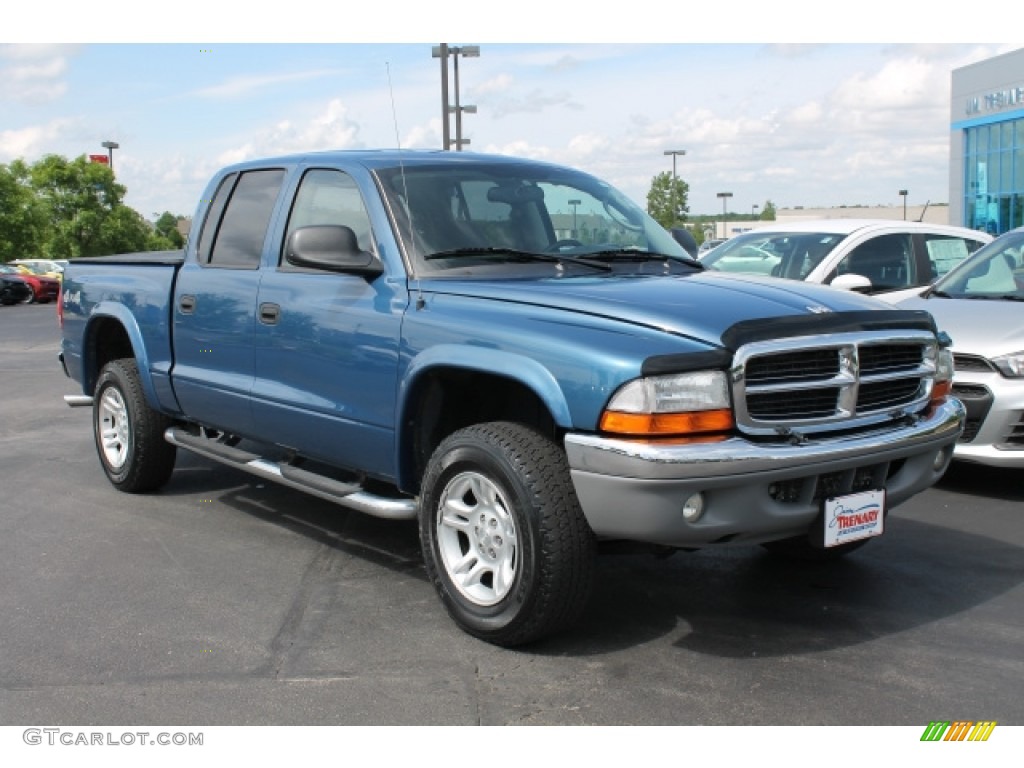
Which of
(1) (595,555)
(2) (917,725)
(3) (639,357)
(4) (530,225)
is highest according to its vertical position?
(4) (530,225)

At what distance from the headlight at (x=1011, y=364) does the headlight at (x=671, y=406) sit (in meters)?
3.25

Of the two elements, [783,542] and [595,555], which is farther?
[783,542]

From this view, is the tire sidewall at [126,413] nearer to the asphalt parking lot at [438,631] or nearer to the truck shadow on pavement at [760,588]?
the asphalt parking lot at [438,631]

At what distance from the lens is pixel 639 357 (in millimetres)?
3789

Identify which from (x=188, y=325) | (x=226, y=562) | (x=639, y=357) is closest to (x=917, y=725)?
(x=639, y=357)

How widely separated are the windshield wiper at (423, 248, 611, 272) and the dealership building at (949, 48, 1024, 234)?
40.2 m

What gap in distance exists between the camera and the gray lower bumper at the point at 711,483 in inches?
147

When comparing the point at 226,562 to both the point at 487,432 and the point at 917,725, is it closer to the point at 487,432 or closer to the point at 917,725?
the point at 487,432

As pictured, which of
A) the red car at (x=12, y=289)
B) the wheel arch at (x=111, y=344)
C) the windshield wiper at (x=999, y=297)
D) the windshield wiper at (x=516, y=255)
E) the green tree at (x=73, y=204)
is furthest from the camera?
the green tree at (x=73, y=204)

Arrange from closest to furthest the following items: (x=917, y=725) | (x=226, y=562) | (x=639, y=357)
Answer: (x=917, y=725) → (x=639, y=357) → (x=226, y=562)

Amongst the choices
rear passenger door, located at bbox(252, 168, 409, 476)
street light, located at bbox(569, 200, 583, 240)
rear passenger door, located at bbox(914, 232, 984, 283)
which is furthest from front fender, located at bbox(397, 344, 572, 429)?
rear passenger door, located at bbox(914, 232, 984, 283)

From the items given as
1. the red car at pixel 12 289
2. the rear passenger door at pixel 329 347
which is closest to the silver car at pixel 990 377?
the rear passenger door at pixel 329 347

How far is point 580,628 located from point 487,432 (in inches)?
35.3

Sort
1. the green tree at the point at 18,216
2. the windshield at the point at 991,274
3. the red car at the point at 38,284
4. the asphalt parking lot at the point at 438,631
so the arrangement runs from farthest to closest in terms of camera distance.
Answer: the green tree at the point at 18,216, the red car at the point at 38,284, the windshield at the point at 991,274, the asphalt parking lot at the point at 438,631
